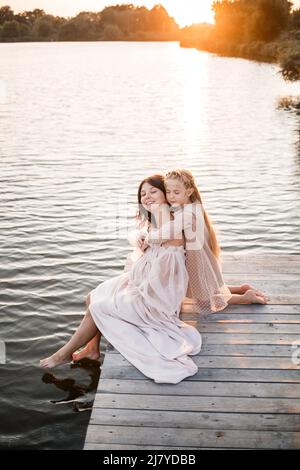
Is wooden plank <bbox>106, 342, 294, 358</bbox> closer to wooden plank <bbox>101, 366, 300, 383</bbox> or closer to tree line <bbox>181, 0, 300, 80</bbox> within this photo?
wooden plank <bbox>101, 366, 300, 383</bbox>

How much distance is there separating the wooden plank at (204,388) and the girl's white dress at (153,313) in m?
0.07

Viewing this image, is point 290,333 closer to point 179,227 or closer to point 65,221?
point 179,227

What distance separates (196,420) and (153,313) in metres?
1.16

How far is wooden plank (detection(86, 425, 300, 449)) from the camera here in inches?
137

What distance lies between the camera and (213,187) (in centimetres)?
1220

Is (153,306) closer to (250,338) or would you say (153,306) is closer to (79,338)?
(79,338)

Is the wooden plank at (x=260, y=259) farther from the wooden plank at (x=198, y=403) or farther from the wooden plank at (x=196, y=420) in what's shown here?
the wooden plank at (x=196, y=420)

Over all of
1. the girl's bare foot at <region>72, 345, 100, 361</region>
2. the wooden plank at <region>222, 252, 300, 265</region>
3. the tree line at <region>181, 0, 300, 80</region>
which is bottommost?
the girl's bare foot at <region>72, 345, 100, 361</region>

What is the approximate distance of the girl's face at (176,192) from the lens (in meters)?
4.89

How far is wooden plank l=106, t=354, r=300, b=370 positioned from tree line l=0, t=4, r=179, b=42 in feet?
295

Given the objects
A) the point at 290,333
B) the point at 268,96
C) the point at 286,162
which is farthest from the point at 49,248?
the point at 268,96

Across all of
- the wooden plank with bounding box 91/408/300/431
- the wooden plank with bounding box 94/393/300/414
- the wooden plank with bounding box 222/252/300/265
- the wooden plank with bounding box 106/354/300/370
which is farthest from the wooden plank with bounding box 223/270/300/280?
the wooden plank with bounding box 91/408/300/431

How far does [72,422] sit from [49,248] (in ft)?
13.9

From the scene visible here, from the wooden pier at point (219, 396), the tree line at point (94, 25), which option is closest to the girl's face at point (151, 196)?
the wooden pier at point (219, 396)
